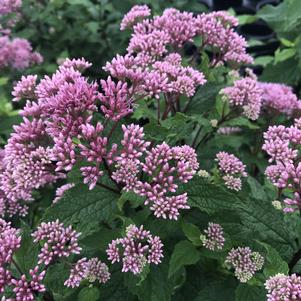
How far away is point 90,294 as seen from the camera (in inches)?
74.9

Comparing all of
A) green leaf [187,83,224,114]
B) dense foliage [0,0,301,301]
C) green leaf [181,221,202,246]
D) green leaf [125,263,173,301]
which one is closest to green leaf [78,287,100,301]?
dense foliage [0,0,301,301]

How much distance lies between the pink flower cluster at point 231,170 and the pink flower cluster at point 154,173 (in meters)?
0.35

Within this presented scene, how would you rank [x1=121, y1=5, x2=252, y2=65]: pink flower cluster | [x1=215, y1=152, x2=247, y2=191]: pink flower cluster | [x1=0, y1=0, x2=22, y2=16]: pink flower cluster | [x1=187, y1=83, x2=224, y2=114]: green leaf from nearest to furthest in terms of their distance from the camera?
1. [x1=215, y1=152, x2=247, y2=191]: pink flower cluster
2. [x1=121, y1=5, x2=252, y2=65]: pink flower cluster
3. [x1=187, y1=83, x2=224, y2=114]: green leaf
4. [x1=0, y1=0, x2=22, y2=16]: pink flower cluster

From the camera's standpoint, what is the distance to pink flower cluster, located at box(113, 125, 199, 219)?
1710 mm

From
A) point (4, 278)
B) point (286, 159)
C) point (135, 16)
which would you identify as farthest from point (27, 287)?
point (135, 16)

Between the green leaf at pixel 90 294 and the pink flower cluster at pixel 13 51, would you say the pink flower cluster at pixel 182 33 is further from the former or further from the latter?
the pink flower cluster at pixel 13 51

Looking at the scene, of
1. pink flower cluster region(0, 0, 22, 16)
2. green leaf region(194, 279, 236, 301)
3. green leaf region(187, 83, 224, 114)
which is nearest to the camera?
Answer: green leaf region(194, 279, 236, 301)

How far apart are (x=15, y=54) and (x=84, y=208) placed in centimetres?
254

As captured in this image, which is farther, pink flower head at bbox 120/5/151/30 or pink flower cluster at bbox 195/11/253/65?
pink flower head at bbox 120/5/151/30

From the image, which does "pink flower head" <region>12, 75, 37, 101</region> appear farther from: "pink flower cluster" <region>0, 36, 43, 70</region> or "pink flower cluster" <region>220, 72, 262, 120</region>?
"pink flower cluster" <region>0, 36, 43, 70</region>

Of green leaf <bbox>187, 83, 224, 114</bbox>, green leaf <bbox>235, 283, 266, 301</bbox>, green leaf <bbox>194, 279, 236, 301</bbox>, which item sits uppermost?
green leaf <bbox>187, 83, 224, 114</bbox>

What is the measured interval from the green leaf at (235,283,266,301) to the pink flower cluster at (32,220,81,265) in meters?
0.68

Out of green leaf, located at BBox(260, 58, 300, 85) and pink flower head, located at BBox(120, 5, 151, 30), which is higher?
pink flower head, located at BBox(120, 5, 151, 30)

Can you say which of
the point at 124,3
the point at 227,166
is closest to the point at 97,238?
the point at 227,166
